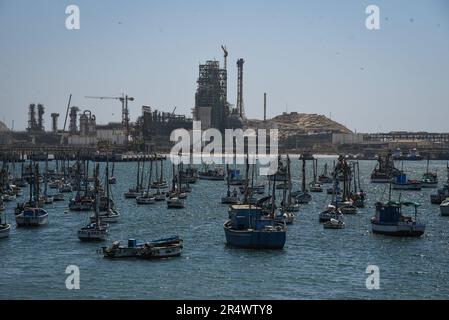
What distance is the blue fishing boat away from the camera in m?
51.9

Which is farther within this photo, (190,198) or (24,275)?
(190,198)

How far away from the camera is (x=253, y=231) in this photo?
5184cm

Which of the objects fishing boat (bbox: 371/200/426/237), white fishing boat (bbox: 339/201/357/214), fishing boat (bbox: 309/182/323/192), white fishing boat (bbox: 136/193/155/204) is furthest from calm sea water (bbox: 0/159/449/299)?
fishing boat (bbox: 309/182/323/192)

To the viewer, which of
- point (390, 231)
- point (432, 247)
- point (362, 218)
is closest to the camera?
point (432, 247)

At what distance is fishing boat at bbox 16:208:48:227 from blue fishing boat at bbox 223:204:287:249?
1761cm

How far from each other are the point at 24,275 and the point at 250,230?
14.5m

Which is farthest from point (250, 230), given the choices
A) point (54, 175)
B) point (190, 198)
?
point (54, 175)

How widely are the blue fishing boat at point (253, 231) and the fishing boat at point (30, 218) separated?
17.6 metres

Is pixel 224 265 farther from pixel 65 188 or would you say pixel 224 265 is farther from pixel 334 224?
pixel 65 188

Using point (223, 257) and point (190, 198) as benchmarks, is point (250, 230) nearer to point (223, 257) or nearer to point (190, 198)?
point (223, 257)

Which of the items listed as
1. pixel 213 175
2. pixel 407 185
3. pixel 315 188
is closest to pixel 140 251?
pixel 315 188

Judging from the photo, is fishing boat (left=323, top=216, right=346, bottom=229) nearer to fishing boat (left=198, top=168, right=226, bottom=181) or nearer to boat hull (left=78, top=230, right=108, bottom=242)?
boat hull (left=78, top=230, right=108, bottom=242)
